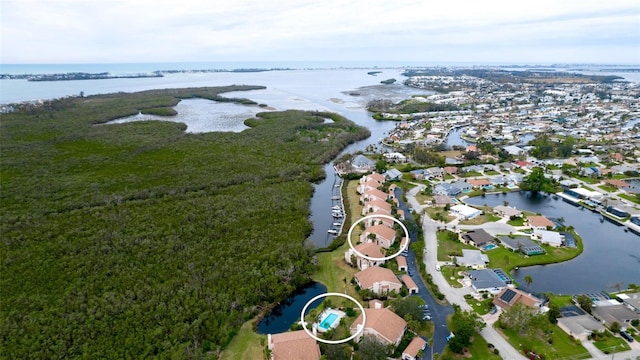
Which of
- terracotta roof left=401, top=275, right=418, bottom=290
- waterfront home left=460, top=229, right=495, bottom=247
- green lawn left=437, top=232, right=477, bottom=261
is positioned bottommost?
green lawn left=437, top=232, right=477, bottom=261

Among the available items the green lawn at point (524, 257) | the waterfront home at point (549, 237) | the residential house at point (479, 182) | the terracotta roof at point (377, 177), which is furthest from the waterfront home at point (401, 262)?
the residential house at point (479, 182)

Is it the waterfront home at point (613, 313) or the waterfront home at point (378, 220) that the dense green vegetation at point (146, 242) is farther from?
the waterfront home at point (613, 313)

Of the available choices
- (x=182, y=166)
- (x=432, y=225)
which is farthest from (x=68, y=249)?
(x=432, y=225)

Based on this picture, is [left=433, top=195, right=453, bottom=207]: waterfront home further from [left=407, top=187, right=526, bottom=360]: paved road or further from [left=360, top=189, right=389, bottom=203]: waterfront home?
[left=360, top=189, right=389, bottom=203]: waterfront home

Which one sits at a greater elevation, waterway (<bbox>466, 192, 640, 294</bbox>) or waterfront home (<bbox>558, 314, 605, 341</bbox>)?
waterfront home (<bbox>558, 314, 605, 341</bbox>)

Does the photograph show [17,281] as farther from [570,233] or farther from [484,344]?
[570,233]

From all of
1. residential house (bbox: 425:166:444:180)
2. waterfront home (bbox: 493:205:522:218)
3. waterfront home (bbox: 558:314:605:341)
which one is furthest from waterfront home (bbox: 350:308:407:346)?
residential house (bbox: 425:166:444:180)

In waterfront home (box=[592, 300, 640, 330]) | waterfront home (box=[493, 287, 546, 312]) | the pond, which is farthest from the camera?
waterfront home (box=[493, 287, 546, 312])
